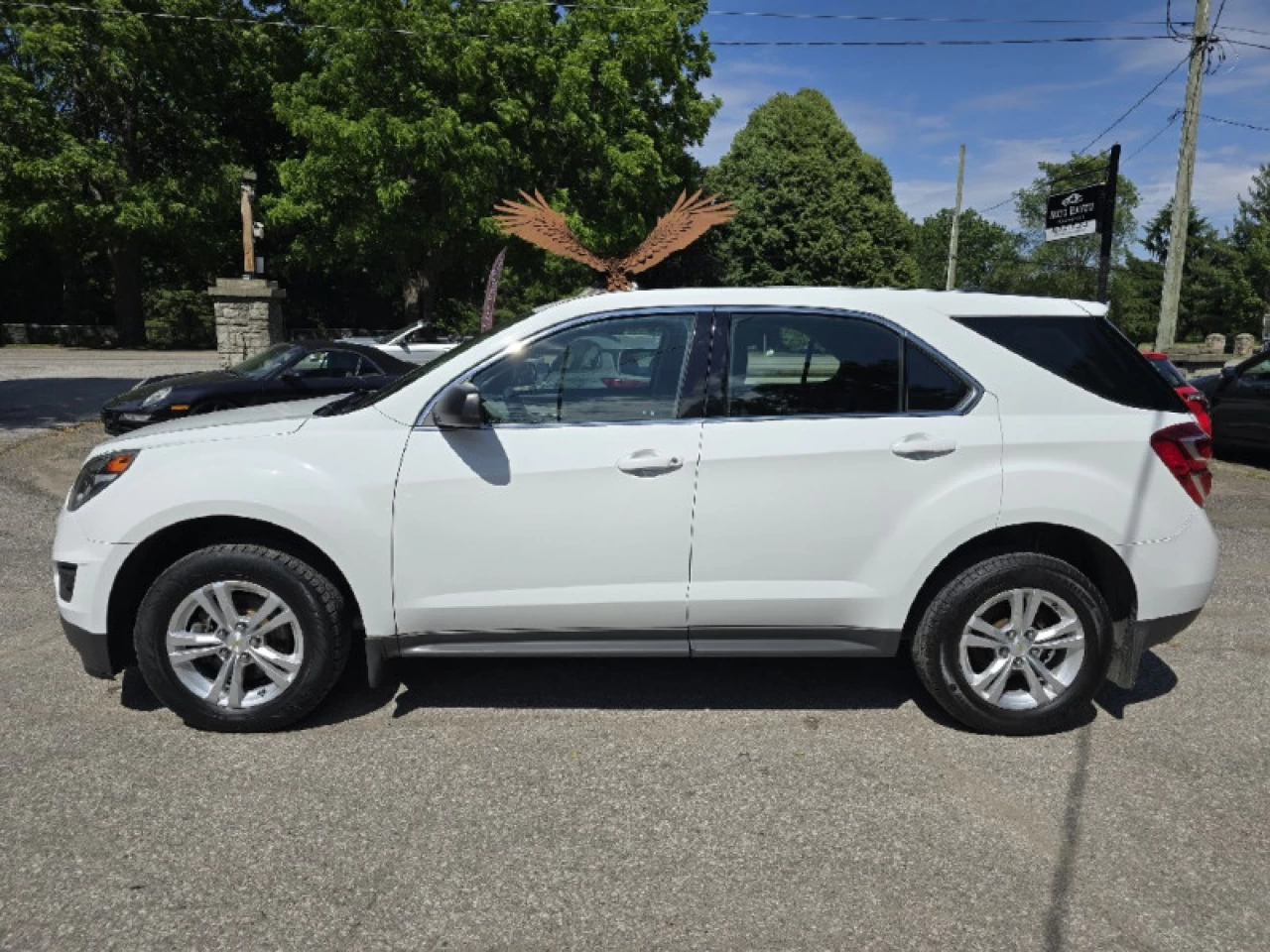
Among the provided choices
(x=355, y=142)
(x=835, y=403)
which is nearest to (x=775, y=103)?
(x=355, y=142)

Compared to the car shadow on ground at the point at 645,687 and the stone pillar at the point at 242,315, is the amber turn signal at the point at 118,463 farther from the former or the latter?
the stone pillar at the point at 242,315

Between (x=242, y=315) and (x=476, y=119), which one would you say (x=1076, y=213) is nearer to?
(x=242, y=315)

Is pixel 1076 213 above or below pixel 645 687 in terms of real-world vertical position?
above

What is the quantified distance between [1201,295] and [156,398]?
6522 centimetres

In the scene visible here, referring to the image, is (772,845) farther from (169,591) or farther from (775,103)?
(775,103)

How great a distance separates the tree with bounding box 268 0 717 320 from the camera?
25391mm

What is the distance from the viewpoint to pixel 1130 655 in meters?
3.52

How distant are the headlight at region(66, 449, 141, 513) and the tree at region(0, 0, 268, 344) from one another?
28.6m

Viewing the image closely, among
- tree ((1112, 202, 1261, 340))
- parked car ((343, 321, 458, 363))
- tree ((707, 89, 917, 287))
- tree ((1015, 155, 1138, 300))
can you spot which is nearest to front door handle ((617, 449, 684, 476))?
parked car ((343, 321, 458, 363))

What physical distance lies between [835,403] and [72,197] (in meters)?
31.5

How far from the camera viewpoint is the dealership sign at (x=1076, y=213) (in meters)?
13.8

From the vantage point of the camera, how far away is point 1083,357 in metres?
3.55

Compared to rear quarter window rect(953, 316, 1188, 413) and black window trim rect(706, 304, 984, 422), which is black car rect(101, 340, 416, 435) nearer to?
black window trim rect(706, 304, 984, 422)

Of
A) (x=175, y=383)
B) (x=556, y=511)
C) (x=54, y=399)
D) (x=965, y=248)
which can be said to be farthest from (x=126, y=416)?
(x=965, y=248)
